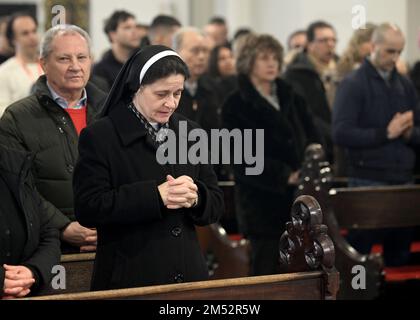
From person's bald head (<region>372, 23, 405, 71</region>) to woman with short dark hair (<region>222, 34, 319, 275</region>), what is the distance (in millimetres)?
821

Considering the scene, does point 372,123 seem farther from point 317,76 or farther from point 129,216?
point 129,216

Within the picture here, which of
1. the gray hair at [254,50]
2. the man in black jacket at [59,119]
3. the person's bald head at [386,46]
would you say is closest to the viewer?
the man in black jacket at [59,119]

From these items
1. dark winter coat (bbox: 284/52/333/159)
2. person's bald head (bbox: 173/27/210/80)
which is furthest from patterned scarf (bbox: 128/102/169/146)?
dark winter coat (bbox: 284/52/333/159)

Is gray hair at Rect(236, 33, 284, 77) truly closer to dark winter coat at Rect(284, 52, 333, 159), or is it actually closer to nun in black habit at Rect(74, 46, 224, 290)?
dark winter coat at Rect(284, 52, 333, 159)

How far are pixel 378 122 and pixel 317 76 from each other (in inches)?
62.4

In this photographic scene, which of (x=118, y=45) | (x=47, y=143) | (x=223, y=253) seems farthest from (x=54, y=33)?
(x=118, y=45)

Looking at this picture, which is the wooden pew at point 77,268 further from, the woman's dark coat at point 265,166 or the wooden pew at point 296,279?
the woman's dark coat at point 265,166

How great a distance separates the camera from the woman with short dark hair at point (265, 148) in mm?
6512

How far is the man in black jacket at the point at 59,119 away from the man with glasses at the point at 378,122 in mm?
2558

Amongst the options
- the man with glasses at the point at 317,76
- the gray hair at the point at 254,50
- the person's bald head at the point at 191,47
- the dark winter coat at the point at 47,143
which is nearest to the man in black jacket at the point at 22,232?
the dark winter coat at the point at 47,143

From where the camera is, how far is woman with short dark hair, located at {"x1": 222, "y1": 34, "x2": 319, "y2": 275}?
256 inches
